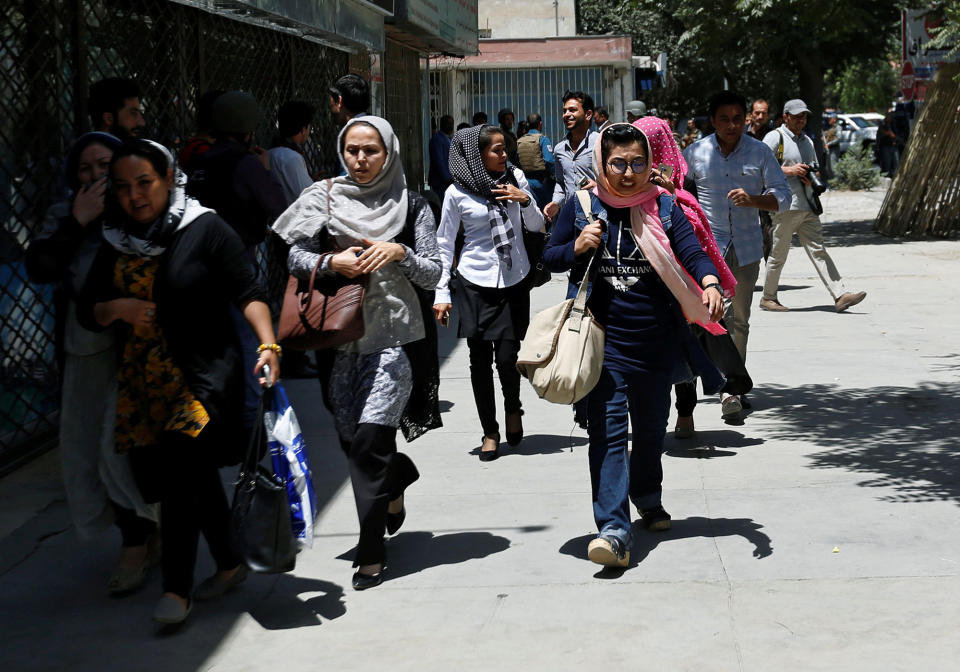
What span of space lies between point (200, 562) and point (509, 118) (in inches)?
649

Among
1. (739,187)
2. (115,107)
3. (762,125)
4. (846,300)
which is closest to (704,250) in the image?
(739,187)

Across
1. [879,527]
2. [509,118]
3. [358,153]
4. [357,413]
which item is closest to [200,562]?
[357,413]

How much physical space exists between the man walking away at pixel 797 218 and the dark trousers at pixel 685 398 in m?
4.87

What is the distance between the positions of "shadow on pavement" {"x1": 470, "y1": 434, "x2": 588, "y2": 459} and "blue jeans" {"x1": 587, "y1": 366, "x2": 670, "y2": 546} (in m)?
1.65

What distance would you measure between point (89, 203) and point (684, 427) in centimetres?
358

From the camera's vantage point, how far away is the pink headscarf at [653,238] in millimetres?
5398

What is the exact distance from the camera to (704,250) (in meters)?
6.03

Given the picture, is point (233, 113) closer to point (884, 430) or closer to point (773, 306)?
point (884, 430)

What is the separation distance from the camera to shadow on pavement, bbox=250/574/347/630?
4.95 m

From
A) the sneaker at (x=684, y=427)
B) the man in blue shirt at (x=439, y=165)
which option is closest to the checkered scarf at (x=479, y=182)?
the sneaker at (x=684, y=427)

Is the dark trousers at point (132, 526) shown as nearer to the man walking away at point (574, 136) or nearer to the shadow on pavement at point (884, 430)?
the shadow on pavement at point (884, 430)

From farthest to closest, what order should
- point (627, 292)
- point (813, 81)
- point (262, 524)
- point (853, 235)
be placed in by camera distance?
point (813, 81), point (853, 235), point (627, 292), point (262, 524)

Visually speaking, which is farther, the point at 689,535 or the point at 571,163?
the point at 571,163

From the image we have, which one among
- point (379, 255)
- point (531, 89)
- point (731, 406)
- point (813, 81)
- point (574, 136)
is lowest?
point (731, 406)
